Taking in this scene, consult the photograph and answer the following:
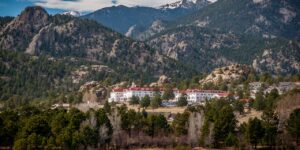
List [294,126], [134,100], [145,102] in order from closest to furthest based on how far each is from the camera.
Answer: [294,126]
[145,102]
[134,100]

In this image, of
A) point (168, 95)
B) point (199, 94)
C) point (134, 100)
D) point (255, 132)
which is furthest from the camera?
point (199, 94)

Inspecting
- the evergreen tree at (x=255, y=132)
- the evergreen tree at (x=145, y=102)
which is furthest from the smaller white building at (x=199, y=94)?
the evergreen tree at (x=255, y=132)

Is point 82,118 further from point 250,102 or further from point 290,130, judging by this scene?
point 250,102

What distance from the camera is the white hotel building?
184 metres

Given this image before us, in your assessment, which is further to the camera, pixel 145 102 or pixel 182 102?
pixel 182 102

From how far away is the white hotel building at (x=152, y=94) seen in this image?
184375 mm

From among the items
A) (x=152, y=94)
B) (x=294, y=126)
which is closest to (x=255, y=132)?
(x=294, y=126)

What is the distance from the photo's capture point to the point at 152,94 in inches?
7672

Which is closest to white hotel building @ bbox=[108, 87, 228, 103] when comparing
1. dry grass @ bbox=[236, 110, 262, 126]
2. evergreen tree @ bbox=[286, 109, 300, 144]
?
dry grass @ bbox=[236, 110, 262, 126]

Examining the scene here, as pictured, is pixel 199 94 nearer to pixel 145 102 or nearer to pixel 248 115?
pixel 145 102

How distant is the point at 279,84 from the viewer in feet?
622

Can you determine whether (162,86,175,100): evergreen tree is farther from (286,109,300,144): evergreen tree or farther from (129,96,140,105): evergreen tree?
(286,109,300,144): evergreen tree

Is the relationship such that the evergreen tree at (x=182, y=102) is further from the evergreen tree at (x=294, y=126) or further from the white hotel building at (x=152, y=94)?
the evergreen tree at (x=294, y=126)

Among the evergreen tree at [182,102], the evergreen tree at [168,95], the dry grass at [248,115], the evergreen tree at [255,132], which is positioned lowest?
the evergreen tree at [255,132]
